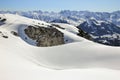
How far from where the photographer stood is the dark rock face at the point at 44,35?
228 ft

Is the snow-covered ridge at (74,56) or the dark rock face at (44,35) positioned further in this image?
the dark rock face at (44,35)

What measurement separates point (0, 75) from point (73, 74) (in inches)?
283

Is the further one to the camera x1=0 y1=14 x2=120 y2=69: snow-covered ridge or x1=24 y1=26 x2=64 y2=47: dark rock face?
x1=24 y1=26 x2=64 y2=47: dark rock face

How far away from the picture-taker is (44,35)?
240 feet

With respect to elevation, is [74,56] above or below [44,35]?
below

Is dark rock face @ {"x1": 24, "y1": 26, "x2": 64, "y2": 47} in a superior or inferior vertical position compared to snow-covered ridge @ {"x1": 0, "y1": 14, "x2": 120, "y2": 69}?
superior

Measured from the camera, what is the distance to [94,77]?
790 inches

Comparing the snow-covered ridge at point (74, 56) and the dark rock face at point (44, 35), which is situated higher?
the dark rock face at point (44, 35)

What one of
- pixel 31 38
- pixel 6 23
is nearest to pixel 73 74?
pixel 31 38

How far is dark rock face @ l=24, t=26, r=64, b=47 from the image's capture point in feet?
228

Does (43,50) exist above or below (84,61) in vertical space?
above

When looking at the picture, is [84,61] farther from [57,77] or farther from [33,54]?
[57,77]

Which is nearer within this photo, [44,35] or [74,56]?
[74,56]

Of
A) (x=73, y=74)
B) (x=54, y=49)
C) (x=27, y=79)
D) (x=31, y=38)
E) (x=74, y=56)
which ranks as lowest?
(x=27, y=79)
